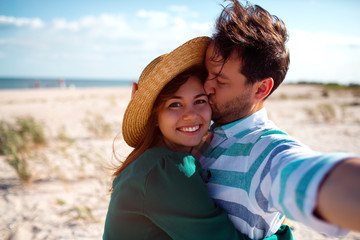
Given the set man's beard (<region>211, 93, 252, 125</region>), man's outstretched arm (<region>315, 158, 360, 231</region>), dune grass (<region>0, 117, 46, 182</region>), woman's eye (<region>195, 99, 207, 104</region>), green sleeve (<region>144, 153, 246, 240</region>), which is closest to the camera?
man's outstretched arm (<region>315, 158, 360, 231</region>)

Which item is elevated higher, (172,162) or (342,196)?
(342,196)

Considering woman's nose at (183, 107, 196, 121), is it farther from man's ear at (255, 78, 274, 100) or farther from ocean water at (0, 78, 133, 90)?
ocean water at (0, 78, 133, 90)

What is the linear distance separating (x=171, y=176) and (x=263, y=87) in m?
0.96

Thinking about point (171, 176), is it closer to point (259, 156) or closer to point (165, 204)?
point (165, 204)

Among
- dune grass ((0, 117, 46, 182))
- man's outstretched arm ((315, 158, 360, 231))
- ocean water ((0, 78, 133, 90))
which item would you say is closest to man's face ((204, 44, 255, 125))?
man's outstretched arm ((315, 158, 360, 231))

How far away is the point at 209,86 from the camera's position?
1.93 meters

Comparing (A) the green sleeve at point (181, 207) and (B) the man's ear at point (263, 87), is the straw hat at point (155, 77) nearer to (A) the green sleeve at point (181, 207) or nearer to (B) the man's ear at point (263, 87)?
(B) the man's ear at point (263, 87)

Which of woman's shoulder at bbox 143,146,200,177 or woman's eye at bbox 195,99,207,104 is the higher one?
woman's eye at bbox 195,99,207,104

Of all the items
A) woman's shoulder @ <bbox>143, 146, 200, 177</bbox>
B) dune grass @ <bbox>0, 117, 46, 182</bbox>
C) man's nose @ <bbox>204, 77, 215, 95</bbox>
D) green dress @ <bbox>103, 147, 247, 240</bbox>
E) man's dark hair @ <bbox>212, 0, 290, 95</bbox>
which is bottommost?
dune grass @ <bbox>0, 117, 46, 182</bbox>

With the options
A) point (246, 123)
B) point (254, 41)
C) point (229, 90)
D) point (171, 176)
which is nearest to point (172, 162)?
point (171, 176)

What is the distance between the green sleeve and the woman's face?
0.50 m

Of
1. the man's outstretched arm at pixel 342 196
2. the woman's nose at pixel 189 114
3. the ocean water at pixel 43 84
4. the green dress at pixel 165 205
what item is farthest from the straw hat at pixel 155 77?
the ocean water at pixel 43 84

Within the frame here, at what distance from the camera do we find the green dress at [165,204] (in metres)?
1.33

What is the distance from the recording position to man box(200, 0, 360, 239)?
32.6 inches
